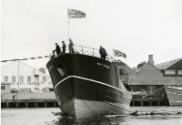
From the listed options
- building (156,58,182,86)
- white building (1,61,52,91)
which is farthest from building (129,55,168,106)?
white building (1,61,52,91)

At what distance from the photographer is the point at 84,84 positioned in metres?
25.8

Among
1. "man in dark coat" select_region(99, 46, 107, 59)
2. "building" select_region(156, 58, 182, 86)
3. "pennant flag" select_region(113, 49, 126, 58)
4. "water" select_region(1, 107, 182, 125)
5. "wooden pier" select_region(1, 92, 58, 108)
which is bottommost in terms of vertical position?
"water" select_region(1, 107, 182, 125)

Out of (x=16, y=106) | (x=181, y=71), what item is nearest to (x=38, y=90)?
(x=16, y=106)

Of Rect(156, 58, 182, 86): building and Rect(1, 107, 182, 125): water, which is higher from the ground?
Rect(156, 58, 182, 86): building

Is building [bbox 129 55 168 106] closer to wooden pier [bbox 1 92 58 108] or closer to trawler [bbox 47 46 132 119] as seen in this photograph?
wooden pier [bbox 1 92 58 108]

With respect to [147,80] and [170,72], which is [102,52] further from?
[170,72]

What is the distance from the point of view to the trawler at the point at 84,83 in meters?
25.6

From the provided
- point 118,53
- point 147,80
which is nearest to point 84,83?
point 118,53

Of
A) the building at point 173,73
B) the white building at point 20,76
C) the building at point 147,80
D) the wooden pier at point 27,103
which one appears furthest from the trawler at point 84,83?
the white building at point 20,76

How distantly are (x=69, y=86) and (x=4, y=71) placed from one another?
174 feet

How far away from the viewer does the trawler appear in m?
25.6

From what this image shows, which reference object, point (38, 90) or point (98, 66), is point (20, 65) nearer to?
point (38, 90)

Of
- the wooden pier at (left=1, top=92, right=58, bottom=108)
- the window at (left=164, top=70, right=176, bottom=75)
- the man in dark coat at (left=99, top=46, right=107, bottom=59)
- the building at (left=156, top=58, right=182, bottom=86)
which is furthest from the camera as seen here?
the window at (left=164, top=70, right=176, bottom=75)

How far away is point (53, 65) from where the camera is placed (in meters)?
27.6
